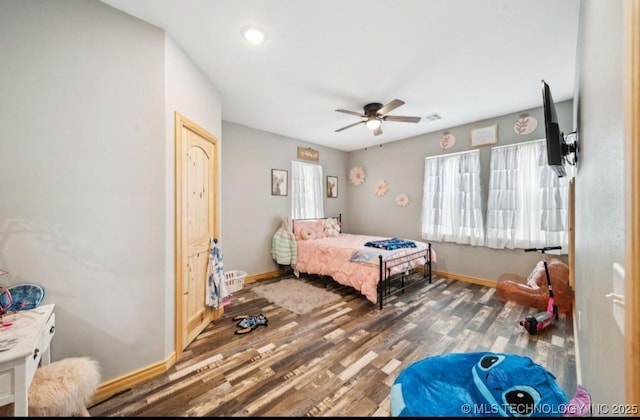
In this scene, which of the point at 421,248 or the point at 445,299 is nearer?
the point at 445,299

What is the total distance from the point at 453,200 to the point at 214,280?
399 centimetres

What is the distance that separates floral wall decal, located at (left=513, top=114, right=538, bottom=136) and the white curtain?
200mm

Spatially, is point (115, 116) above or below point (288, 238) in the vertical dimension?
above

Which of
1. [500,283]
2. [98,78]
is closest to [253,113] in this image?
[98,78]

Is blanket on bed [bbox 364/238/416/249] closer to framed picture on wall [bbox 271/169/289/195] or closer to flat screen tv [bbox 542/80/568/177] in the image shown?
framed picture on wall [bbox 271/169/289/195]

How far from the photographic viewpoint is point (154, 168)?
1792 millimetres

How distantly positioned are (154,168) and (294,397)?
2.00m

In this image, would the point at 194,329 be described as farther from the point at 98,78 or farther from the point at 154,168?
the point at 98,78

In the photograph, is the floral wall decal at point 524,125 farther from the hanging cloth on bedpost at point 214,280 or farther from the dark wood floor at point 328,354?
the hanging cloth on bedpost at point 214,280

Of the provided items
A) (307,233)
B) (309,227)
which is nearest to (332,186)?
(309,227)

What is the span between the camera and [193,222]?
2279 millimetres

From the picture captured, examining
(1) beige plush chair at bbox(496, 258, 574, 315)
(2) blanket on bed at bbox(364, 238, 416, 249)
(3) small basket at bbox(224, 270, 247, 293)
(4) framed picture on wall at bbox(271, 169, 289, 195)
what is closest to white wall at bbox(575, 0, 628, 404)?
(1) beige plush chair at bbox(496, 258, 574, 315)

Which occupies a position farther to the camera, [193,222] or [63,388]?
[193,222]

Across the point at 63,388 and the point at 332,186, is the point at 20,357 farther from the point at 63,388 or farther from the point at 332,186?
the point at 332,186
